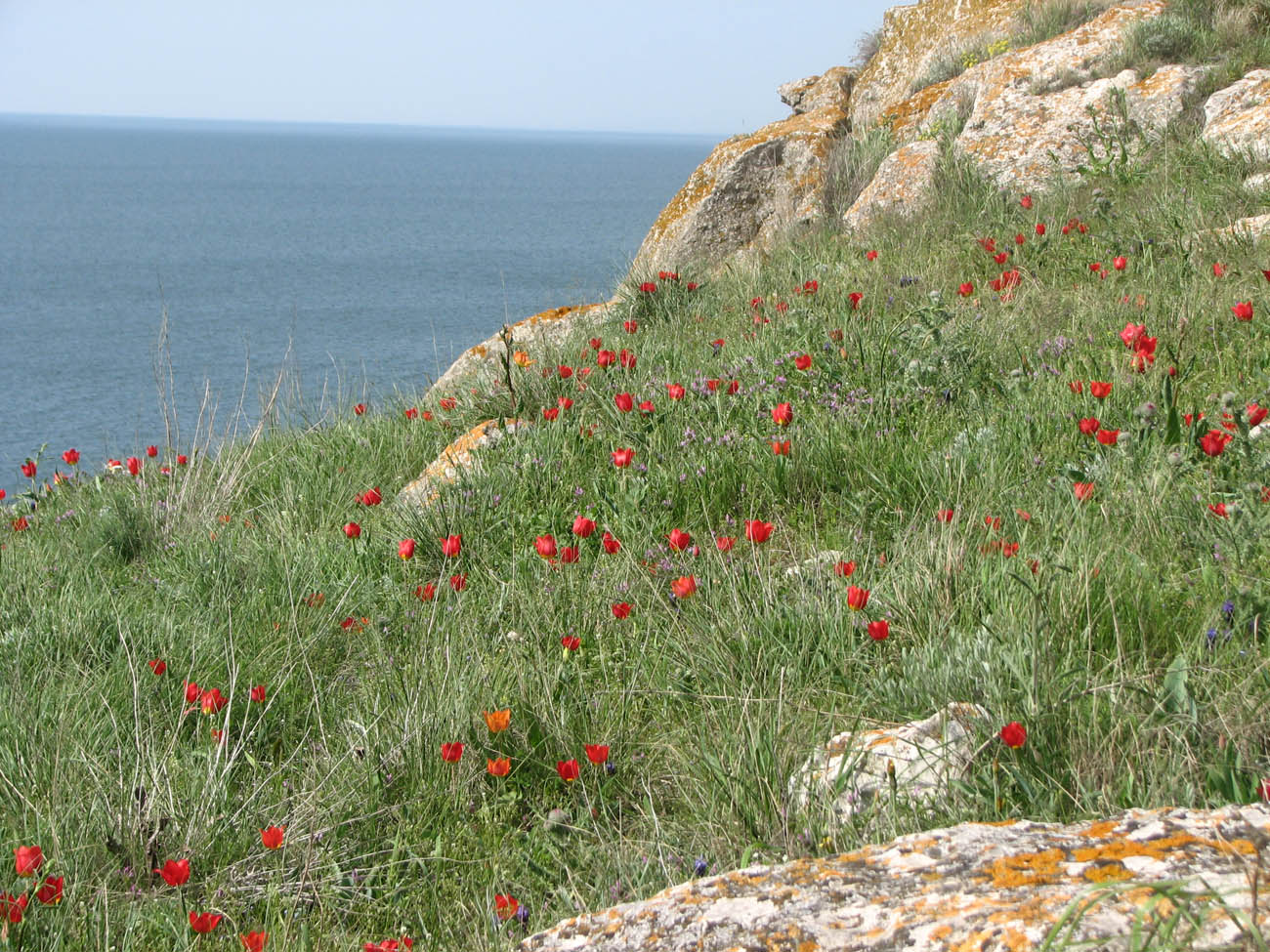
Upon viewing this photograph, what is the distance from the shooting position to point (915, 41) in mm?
11148

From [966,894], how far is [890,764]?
0.56 meters

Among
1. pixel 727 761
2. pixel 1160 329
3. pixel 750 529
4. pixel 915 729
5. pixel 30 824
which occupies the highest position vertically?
pixel 1160 329

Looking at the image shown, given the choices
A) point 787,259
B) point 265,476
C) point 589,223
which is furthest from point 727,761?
point 589,223

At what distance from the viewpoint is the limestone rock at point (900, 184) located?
291 inches

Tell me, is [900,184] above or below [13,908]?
above

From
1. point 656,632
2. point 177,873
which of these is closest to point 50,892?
point 177,873

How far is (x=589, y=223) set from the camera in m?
58.3

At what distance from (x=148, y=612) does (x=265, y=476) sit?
1918 millimetres

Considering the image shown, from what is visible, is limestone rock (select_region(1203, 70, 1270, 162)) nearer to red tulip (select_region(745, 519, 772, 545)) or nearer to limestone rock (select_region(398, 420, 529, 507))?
limestone rock (select_region(398, 420, 529, 507))

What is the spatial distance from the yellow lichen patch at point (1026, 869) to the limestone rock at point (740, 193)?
27.5ft

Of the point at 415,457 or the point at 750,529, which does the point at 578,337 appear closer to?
the point at 415,457

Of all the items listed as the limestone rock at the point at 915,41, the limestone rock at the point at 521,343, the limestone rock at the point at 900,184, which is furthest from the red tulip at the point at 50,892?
the limestone rock at the point at 915,41

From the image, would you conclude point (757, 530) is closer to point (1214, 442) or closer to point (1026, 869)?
point (1214, 442)

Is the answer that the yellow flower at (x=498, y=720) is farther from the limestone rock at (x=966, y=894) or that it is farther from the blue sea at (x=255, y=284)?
the blue sea at (x=255, y=284)
